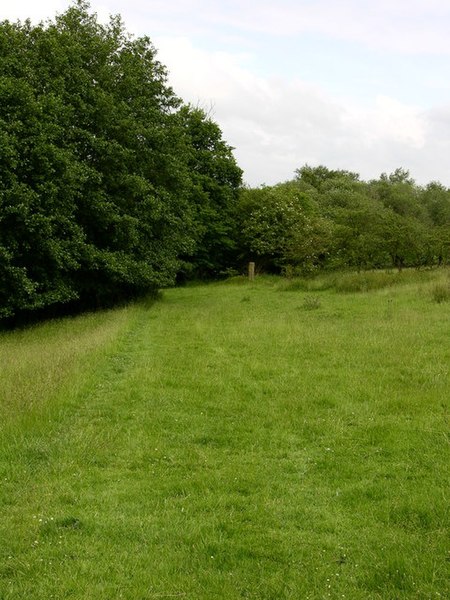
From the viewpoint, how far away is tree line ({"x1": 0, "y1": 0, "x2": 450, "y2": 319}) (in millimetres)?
20797

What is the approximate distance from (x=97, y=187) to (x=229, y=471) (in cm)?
2084

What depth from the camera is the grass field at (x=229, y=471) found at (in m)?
4.71

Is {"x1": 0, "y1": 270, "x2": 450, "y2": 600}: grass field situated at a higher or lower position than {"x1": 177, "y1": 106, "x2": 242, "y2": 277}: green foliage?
lower

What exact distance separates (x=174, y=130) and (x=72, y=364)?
19550mm

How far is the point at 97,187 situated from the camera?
83.5ft

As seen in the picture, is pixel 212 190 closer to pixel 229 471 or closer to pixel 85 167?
pixel 85 167

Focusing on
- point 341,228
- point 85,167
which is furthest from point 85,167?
point 341,228

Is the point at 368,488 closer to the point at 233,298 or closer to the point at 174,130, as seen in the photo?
the point at 233,298

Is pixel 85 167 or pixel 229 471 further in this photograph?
pixel 85 167

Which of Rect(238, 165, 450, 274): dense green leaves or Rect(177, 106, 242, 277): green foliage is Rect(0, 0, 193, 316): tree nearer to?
Rect(238, 165, 450, 274): dense green leaves

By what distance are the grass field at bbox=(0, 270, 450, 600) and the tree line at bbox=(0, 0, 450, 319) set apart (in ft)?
27.4

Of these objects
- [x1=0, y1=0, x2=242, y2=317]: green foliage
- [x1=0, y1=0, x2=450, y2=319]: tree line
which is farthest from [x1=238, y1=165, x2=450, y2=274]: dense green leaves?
[x1=0, y1=0, x2=242, y2=317]: green foliage

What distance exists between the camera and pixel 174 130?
2881 cm

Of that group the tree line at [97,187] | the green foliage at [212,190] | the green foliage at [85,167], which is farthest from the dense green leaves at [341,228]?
the green foliage at [85,167]
